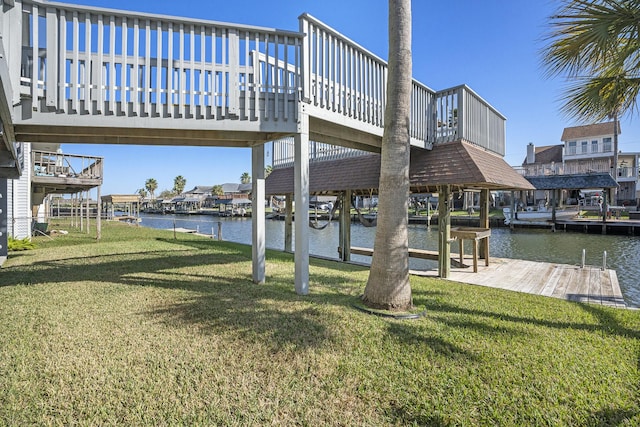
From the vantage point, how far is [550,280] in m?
7.96

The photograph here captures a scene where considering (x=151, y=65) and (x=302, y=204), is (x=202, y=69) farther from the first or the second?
(x=302, y=204)

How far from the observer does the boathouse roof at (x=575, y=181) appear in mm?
22844

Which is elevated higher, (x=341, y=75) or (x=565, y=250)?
(x=341, y=75)

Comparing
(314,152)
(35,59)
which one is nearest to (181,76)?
(35,59)

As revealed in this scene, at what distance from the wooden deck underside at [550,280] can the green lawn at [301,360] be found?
107 centimetres

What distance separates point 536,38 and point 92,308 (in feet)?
24.7

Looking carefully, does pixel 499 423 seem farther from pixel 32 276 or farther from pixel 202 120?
pixel 32 276

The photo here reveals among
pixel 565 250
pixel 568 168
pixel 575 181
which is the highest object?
pixel 568 168

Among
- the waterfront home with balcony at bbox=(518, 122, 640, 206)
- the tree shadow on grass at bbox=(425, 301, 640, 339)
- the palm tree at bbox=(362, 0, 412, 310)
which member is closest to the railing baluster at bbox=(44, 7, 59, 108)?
the palm tree at bbox=(362, 0, 412, 310)

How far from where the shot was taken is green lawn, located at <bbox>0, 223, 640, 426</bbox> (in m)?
2.62

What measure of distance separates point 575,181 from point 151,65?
28199 mm

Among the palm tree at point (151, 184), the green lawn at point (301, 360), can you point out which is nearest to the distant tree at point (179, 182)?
the palm tree at point (151, 184)

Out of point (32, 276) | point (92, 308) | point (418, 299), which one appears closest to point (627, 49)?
point (418, 299)

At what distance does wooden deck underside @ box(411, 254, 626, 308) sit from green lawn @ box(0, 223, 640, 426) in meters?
1.07
